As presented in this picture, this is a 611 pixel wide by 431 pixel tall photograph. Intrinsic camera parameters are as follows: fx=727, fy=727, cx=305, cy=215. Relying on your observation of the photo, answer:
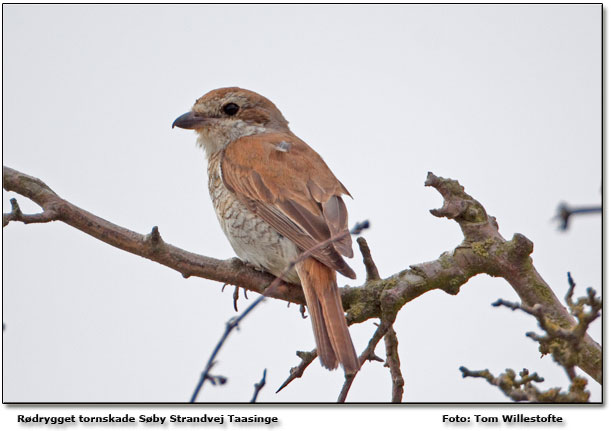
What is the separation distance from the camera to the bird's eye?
5.43m

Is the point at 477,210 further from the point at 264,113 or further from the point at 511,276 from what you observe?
the point at 264,113

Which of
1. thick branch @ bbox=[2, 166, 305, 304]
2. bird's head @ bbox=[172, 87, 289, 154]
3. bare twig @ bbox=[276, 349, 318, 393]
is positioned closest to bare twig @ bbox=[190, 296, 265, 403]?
bare twig @ bbox=[276, 349, 318, 393]

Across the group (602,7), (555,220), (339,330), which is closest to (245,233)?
(339,330)

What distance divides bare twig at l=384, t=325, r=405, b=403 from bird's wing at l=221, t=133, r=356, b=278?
14.5 inches

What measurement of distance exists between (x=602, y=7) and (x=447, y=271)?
5.52 ft

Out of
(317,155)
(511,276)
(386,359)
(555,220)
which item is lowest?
(555,220)

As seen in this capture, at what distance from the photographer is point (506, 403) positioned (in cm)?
299

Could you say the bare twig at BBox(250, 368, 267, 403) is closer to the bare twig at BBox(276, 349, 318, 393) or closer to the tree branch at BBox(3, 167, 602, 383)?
the bare twig at BBox(276, 349, 318, 393)

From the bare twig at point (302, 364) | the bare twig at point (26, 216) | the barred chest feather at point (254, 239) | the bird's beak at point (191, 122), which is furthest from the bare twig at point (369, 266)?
the bird's beak at point (191, 122)

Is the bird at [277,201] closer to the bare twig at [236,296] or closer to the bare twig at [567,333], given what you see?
the bare twig at [236,296]

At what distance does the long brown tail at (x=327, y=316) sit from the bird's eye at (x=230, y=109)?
1962mm

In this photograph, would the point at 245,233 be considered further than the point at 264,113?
No

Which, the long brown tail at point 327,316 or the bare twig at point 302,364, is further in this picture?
the long brown tail at point 327,316

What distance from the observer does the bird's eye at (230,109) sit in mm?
5426
